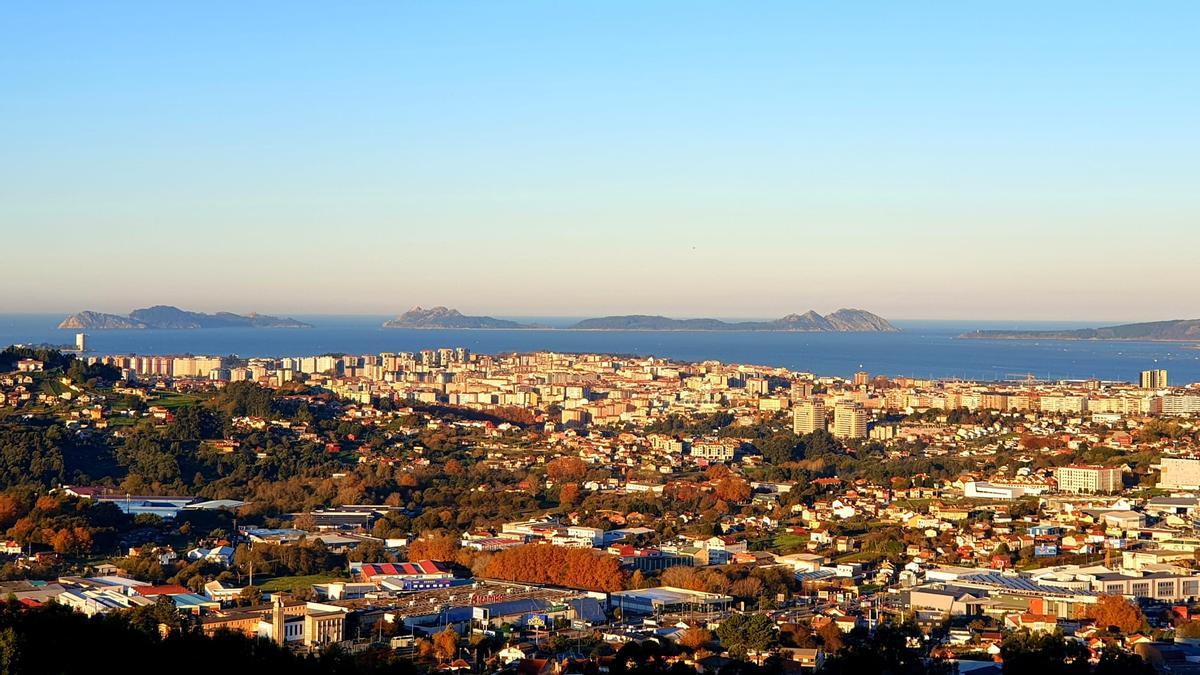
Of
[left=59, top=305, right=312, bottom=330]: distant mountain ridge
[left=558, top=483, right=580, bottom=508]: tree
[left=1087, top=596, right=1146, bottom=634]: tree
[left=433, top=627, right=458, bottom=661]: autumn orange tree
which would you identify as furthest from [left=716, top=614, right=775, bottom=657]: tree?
[left=59, top=305, right=312, bottom=330]: distant mountain ridge

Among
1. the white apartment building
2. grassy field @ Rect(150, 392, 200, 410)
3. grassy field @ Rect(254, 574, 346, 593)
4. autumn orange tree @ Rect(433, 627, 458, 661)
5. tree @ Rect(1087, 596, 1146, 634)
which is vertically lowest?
grassy field @ Rect(254, 574, 346, 593)

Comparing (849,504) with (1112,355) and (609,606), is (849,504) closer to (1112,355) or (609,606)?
(609,606)

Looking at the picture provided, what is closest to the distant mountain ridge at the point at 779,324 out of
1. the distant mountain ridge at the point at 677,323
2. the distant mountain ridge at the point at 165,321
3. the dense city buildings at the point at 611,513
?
the distant mountain ridge at the point at 677,323

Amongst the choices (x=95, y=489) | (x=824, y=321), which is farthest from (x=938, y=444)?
(x=824, y=321)

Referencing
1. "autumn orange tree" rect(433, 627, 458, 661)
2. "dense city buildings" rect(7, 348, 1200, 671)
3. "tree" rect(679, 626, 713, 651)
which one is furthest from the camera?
"dense city buildings" rect(7, 348, 1200, 671)

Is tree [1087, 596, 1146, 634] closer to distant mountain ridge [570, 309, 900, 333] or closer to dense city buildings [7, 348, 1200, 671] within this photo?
dense city buildings [7, 348, 1200, 671]

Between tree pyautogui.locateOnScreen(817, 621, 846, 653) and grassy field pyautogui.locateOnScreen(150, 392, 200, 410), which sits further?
grassy field pyautogui.locateOnScreen(150, 392, 200, 410)

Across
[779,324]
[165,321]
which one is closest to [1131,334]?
[779,324]

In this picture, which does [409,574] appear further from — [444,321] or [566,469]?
[444,321]
